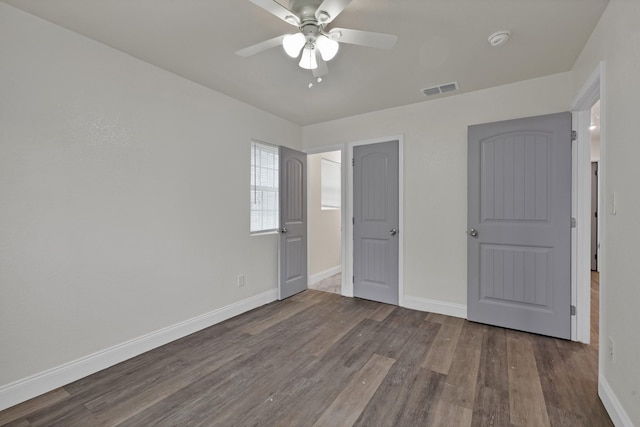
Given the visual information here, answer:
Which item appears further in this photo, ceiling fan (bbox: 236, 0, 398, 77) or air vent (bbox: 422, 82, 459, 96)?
air vent (bbox: 422, 82, 459, 96)

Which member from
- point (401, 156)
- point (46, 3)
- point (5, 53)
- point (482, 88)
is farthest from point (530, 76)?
point (5, 53)

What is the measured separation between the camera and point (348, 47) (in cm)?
229

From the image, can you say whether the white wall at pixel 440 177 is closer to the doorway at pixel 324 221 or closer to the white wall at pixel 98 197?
the doorway at pixel 324 221

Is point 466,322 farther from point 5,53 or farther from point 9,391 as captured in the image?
point 5,53

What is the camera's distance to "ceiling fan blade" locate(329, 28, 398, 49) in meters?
1.66

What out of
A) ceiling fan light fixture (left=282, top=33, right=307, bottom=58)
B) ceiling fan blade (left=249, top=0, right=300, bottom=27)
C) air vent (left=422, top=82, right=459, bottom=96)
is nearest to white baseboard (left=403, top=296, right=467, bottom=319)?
air vent (left=422, top=82, right=459, bottom=96)

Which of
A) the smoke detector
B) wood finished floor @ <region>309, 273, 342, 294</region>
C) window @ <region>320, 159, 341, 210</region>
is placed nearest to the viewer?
the smoke detector

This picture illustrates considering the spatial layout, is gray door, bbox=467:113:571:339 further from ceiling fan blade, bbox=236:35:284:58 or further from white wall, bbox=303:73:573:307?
ceiling fan blade, bbox=236:35:284:58

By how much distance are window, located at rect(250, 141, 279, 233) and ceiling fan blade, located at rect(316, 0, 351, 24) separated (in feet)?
7.41

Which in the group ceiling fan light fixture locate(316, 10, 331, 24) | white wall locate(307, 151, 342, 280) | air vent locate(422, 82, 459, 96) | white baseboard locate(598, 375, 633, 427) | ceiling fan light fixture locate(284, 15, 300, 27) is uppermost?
air vent locate(422, 82, 459, 96)

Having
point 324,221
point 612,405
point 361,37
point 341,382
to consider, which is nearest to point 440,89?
point 361,37

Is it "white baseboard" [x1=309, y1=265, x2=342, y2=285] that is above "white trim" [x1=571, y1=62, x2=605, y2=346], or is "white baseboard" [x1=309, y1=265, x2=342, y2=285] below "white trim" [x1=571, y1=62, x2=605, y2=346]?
below

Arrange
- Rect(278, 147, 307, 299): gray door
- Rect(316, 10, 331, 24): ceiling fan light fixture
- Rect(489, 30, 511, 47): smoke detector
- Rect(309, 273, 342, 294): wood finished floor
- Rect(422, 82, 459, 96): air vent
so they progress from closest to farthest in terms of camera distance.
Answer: Rect(316, 10, 331, 24): ceiling fan light fixture, Rect(489, 30, 511, 47): smoke detector, Rect(422, 82, 459, 96): air vent, Rect(278, 147, 307, 299): gray door, Rect(309, 273, 342, 294): wood finished floor

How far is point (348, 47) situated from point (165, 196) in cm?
208
